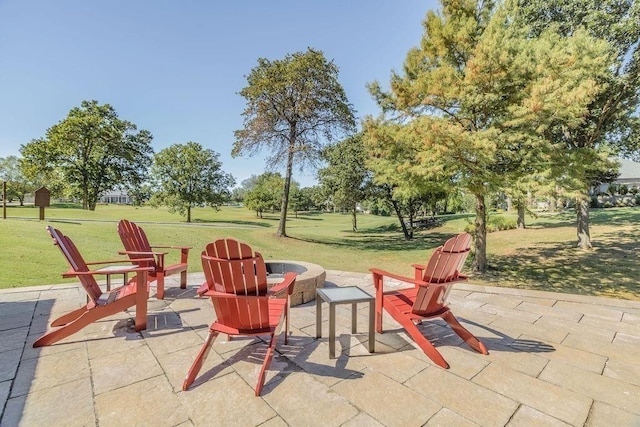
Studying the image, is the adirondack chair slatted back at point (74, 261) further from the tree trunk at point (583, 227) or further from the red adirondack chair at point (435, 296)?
the tree trunk at point (583, 227)

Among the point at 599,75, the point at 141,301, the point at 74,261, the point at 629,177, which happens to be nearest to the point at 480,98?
the point at 599,75

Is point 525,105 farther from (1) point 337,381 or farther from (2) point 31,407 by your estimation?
(2) point 31,407

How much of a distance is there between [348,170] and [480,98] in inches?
442

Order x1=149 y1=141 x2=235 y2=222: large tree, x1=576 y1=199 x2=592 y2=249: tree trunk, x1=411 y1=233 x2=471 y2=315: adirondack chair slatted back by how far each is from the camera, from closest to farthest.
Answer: x1=411 y1=233 x2=471 y2=315: adirondack chair slatted back
x1=576 y1=199 x2=592 y2=249: tree trunk
x1=149 y1=141 x2=235 y2=222: large tree

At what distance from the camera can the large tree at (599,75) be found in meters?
7.49

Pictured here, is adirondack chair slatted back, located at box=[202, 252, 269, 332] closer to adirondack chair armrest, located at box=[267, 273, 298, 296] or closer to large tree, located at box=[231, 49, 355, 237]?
adirondack chair armrest, located at box=[267, 273, 298, 296]

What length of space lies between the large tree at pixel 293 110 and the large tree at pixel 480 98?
6.81 metres

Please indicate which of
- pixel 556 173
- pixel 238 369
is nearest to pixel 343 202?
pixel 556 173

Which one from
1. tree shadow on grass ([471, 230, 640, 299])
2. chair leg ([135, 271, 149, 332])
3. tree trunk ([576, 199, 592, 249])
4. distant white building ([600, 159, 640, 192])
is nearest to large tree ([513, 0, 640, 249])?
tree trunk ([576, 199, 592, 249])

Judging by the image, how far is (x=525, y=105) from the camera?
258 inches

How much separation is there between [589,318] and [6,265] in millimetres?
11030

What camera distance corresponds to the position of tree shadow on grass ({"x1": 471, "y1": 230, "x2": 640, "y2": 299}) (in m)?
7.59

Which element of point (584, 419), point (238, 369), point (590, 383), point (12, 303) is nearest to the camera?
point (584, 419)

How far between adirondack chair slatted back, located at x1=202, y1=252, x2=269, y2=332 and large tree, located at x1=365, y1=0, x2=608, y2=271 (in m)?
5.81
